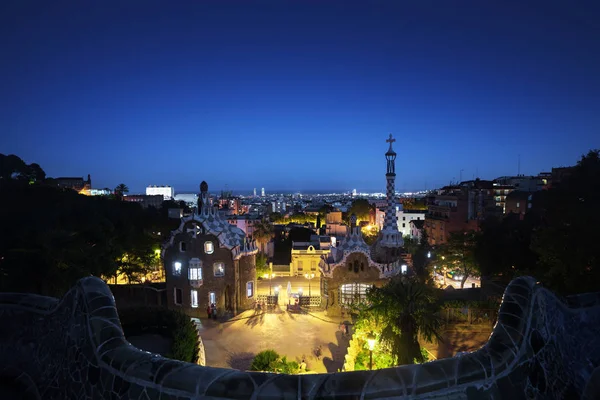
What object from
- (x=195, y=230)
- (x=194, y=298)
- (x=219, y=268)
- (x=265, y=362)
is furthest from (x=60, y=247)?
(x=265, y=362)

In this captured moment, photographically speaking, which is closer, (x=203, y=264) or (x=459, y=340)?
(x=459, y=340)

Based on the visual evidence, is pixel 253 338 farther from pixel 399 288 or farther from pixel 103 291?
pixel 103 291

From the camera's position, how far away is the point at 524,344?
14.9 feet

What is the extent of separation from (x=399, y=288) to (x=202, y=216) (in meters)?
16.1

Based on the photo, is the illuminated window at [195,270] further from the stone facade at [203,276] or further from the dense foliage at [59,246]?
the dense foliage at [59,246]

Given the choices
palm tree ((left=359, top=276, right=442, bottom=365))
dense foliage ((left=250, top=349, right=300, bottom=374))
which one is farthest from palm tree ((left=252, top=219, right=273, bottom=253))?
palm tree ((left=359, top=276, right=442, bottom=365))

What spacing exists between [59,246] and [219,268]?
1012 cm

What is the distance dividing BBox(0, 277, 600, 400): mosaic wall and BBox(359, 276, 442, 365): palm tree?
305 inches

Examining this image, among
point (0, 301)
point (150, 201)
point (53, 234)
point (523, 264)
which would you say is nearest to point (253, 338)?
point (53, 234)

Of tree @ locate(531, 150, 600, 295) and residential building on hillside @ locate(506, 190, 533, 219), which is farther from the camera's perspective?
residential building on hillside @ locate(506, 190, 533, 219)

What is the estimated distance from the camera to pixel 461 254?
31.5 m

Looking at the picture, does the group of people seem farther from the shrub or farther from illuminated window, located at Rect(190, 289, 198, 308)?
the shrub

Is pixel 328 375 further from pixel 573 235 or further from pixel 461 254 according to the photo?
pixel 461 254

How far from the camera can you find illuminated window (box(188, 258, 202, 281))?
25.9 meters
